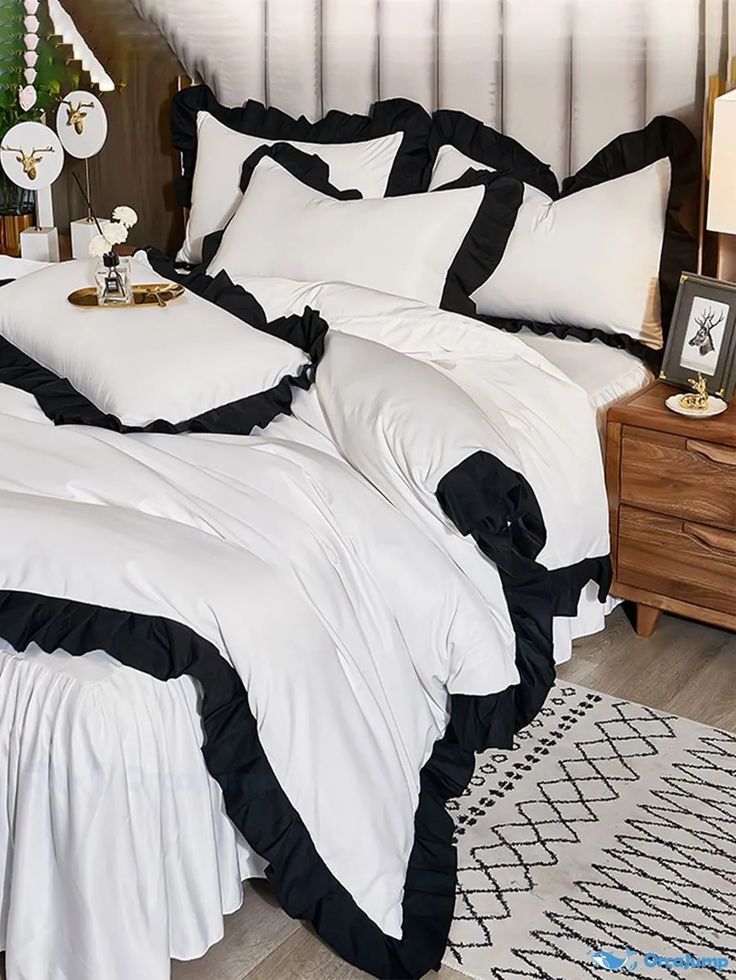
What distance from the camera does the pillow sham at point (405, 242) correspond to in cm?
304

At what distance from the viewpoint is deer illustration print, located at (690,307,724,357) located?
2.77 metres

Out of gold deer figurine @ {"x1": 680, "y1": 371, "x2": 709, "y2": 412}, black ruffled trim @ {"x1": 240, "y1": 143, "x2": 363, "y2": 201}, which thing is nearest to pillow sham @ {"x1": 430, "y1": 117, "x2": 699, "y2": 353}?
gold deer figurine @ {"x1": 680, "y1": 371, "x2": 709, "y2": 412}

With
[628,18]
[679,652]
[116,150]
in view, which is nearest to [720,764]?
[679,652]

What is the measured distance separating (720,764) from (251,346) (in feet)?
3.84

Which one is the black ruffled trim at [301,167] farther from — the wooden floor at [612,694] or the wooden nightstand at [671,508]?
the wooden floor at [612,694]

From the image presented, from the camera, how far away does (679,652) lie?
9.29 feet

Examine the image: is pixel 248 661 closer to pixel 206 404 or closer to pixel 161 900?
pixel 161 900

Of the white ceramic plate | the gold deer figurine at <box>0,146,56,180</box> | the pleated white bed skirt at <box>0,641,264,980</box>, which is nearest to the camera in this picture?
the pleated white bed skirt at <box>0,641,264,980</box>

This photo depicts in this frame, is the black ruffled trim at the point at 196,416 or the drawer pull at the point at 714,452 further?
the drawer pull at the point at 714,452

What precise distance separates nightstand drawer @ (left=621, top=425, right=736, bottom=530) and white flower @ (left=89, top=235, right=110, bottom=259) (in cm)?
117
